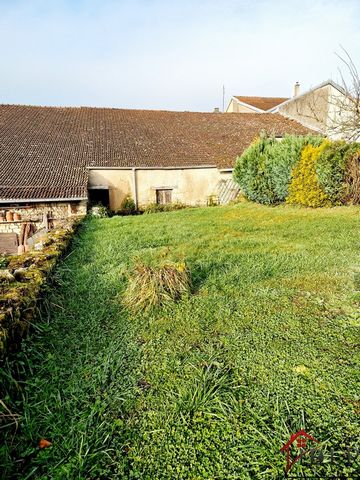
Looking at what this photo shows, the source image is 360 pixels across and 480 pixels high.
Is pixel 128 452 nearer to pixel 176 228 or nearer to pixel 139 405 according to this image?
pixel 139 405

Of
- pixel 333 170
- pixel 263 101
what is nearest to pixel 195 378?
pixel 333 170

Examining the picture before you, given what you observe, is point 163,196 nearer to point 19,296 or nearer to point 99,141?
point 99,141

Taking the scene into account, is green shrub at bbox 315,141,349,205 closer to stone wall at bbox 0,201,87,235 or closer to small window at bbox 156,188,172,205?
small window at bbox 156,188,172,205

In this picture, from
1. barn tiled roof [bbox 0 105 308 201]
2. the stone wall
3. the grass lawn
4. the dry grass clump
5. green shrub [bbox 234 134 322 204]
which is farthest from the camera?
barn tiled roof [bbox 0 105 308 201]

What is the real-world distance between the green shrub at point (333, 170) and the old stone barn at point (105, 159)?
266 inches

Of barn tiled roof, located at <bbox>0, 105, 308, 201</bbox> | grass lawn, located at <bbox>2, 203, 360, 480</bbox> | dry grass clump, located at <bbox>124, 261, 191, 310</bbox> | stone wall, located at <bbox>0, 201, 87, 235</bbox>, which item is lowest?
grass lawn, located at <bbox>2, 203, 360, 480</bbox>

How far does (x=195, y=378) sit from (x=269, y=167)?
1174 centimetres

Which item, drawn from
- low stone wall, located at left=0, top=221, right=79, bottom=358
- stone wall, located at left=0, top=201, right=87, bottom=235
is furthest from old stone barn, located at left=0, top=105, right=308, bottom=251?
low stone wall, located at left=0, top=221, right=79, bottom=358

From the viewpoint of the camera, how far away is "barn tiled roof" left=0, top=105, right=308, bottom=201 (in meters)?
13.9

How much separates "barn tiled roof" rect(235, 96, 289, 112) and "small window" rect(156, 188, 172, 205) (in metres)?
14.3

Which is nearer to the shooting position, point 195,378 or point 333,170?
point 195,378

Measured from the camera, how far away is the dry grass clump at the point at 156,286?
11.3 feet

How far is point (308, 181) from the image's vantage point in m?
11.2

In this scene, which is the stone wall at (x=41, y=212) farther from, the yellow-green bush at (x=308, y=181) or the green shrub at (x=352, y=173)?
the green shrub at (x=352, y=173)
